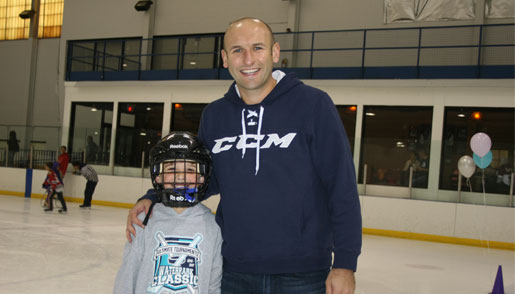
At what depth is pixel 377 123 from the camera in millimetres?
12508

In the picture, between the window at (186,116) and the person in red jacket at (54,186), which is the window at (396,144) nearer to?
the window at (186,116)

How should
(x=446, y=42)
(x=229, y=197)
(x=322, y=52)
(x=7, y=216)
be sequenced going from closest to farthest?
(x=229, y=197), (x=7, y=216), (x=446, y=42), (x=322, y=52)

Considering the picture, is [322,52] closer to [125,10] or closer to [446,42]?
[446,42]

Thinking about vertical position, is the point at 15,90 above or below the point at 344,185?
above

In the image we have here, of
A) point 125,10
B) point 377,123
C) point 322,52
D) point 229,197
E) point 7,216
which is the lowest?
point 7,216

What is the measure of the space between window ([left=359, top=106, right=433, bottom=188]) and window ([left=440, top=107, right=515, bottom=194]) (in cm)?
41

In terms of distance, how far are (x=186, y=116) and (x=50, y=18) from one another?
796cm

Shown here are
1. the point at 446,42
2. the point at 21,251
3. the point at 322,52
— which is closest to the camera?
the point at 21,251

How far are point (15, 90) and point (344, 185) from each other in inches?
760

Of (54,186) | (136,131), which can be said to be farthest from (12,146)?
(54,186)

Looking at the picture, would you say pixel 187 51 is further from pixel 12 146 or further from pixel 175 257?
pixel 175 257

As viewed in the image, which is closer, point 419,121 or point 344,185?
point 344,185

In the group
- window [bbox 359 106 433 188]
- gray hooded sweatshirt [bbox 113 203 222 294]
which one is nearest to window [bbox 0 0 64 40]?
window [bbox 359 106 433 188]

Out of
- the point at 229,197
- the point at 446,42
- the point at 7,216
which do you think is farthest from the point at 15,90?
the point at 229,197
